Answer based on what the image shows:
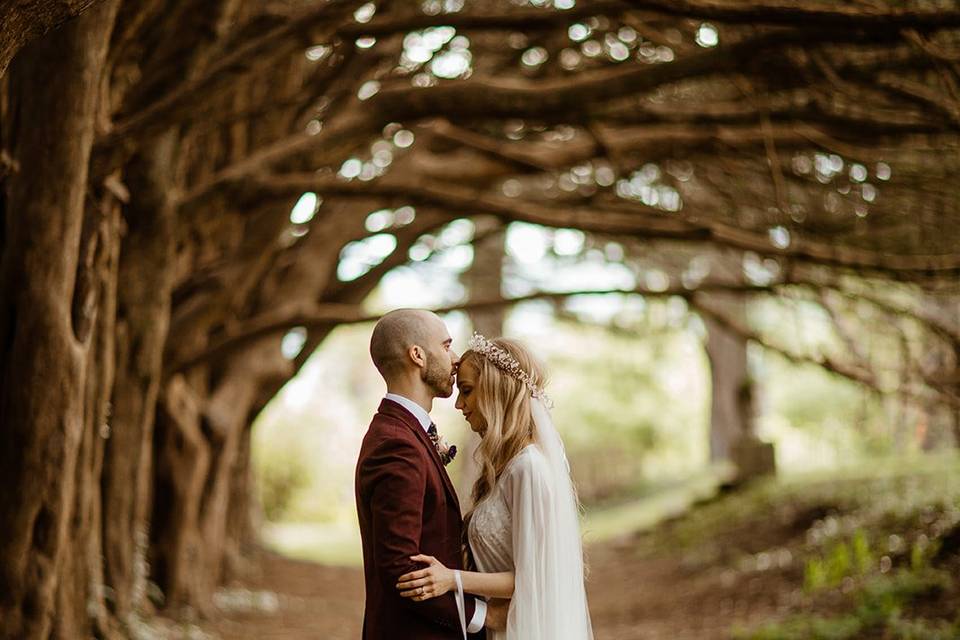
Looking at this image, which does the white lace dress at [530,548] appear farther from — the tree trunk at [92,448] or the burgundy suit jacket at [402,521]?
the tree trunk at [92,448]

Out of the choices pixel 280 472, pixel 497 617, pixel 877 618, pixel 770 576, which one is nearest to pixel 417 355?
pixel 497 617

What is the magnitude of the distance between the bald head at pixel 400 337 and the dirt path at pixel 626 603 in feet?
20.1

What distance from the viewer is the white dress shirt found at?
3482 millimetres

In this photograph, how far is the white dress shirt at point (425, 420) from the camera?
3482 millimetres

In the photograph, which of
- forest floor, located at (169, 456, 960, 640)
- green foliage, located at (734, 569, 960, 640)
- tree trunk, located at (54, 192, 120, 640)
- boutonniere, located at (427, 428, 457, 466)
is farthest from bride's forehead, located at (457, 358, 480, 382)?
green foliage, located at (734, 569, 960, 640)

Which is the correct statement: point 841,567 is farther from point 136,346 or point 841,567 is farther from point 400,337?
point 400,337

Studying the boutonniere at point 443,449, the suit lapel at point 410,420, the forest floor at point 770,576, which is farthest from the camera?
the forest floor at point 770,576

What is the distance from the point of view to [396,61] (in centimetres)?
916

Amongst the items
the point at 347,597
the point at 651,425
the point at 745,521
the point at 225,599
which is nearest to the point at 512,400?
the point at 225,599

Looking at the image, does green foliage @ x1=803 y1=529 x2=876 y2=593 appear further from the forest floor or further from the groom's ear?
the groom's ear

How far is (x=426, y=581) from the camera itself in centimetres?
325

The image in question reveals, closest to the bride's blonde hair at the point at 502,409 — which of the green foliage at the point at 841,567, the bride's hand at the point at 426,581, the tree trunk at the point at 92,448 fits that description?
the bride's hand at the point at 426,581

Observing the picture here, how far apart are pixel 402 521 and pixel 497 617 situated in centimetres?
65

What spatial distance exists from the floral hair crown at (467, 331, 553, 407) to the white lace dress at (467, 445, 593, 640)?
0.74 ft
